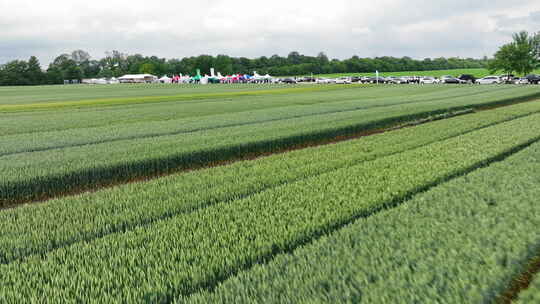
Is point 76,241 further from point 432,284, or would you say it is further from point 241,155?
point 241,155

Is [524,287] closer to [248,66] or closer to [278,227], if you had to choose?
[278,227]

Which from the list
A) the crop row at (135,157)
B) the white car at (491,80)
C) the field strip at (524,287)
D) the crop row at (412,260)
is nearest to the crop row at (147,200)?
the crop row at (135,157)

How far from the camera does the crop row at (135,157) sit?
1037cm

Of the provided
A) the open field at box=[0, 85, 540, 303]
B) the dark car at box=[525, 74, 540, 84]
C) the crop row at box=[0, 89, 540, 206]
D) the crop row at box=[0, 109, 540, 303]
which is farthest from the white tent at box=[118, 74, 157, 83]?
the crop row at box=[0, 109, 540, 303]

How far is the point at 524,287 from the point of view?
166 inches

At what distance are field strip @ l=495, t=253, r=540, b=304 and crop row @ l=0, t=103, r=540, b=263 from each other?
5061mm

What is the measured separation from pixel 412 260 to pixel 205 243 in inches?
103

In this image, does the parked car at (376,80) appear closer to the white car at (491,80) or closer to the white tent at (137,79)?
the white car at (491,80)

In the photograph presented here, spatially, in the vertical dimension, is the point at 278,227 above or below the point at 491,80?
below

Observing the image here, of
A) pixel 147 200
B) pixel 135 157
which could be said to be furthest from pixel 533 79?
pixel 147 200

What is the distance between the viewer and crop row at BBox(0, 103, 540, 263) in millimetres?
6121

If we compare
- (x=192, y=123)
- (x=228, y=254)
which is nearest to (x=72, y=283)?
(x=228, y=254)

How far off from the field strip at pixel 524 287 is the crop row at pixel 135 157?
33.8 ft

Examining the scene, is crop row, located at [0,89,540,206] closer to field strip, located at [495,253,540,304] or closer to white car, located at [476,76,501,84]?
field strip, located at [495,253,540,304]
